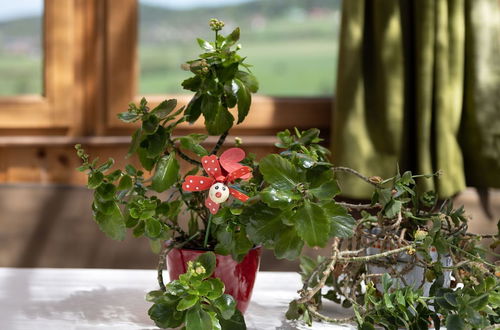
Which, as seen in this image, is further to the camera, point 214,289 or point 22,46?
point 22,46

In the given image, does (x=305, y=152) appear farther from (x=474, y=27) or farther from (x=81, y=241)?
(x=474, y=27)

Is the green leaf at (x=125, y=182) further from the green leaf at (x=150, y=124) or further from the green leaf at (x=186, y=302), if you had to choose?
the green leaf at (x=186, y=302)

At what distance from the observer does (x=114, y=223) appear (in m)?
1.01

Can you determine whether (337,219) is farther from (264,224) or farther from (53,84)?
(53,84)

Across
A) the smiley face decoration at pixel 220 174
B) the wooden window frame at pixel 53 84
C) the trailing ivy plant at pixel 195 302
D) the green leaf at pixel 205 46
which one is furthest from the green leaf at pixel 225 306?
the wooden window frame at pixel 53 84

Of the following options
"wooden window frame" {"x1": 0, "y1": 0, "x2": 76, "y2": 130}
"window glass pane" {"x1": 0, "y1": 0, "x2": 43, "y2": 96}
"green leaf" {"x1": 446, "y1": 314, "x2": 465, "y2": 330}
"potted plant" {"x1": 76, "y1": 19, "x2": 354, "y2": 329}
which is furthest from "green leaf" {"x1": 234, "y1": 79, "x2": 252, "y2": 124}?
"window glass pane" {"x1": 0, "y1": 0, "x2": 43, "y2": 96}

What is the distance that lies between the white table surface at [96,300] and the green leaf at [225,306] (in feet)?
0.58

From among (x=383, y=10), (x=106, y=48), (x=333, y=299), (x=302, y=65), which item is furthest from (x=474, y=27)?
(x=333, y=299)

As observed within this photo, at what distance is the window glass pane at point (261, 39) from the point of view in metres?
2.50

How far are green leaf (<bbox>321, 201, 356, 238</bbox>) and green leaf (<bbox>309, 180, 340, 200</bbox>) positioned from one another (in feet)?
0.03

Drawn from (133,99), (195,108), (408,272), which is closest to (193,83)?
(195,108)

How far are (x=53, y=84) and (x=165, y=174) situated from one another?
1.42 meters

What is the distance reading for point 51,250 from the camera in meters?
1.90

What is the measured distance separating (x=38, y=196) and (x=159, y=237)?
937mm
